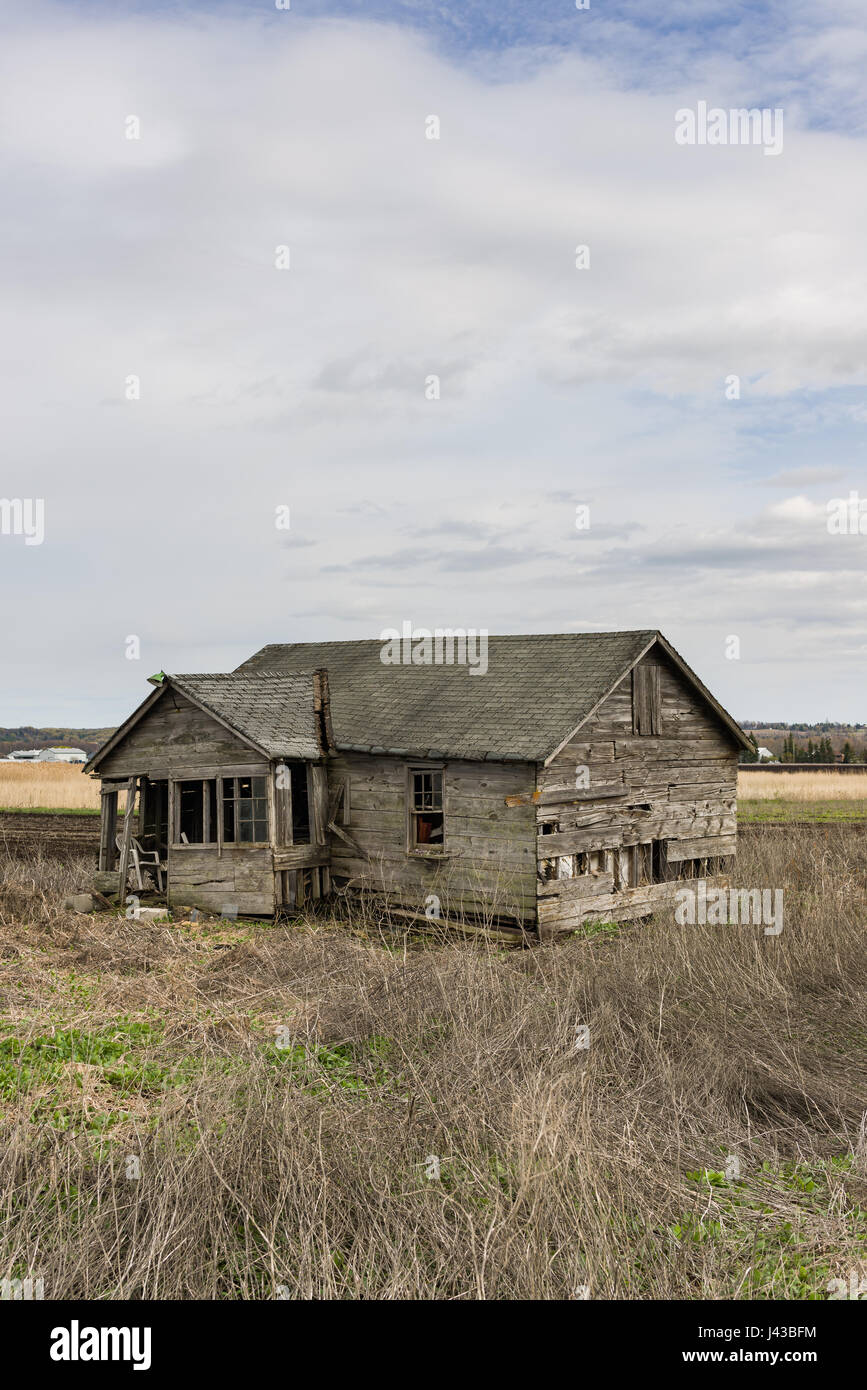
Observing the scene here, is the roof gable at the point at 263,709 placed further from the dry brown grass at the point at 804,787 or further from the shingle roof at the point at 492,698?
the dry brown grass at the point at 804,787

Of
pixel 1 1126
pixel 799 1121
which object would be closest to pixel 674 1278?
pixel 799 1121

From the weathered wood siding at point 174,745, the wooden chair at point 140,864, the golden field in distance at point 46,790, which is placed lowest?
the wooden chair at point 140,864

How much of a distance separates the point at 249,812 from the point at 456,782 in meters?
4.17

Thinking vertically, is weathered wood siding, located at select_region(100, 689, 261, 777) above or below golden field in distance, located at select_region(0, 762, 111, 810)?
above

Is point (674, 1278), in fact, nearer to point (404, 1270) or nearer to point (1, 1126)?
point (404, 1270)

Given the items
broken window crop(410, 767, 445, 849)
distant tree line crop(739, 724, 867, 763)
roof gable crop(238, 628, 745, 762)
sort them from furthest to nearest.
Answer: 1. distant tree line crop(739, 724, 867, 763)
2. broken window crop(410, 767, 445, 849)
3. roof gable crop(238, 628, 745, 762)

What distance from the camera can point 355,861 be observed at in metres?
18.7

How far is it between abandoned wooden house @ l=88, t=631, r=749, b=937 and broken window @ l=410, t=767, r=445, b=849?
0.13 feet

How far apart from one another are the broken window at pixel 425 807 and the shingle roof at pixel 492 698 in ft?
2.36

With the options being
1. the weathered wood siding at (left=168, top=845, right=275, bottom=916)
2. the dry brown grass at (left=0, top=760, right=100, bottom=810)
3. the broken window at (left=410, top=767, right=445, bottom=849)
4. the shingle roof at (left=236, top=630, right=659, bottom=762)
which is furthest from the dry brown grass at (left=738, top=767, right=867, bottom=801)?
the dry brown grass at (left=0, top=760, right=100, bottom=810)

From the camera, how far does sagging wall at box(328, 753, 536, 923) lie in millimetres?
16156

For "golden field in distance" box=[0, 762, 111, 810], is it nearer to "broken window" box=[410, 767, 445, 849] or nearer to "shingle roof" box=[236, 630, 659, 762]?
"shingle roof" box=[236, 630, 659, 762]

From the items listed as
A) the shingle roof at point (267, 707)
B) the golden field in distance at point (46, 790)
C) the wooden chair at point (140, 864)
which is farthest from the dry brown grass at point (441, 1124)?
the golden field in distance at point (46, 790)

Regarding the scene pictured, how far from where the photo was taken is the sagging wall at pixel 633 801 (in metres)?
16.4
